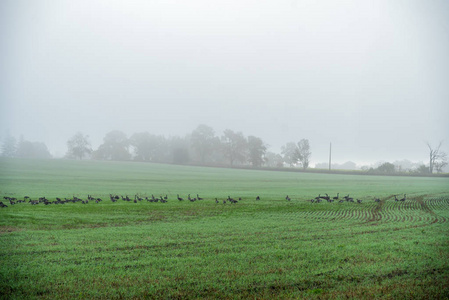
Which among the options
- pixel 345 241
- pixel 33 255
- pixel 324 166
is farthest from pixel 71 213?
pixel 324 166

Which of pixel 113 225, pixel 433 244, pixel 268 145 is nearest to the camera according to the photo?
pixel 433 244

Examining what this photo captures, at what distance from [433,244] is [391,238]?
1884mm

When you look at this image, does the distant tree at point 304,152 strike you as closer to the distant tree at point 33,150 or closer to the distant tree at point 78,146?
the distant tree at point 78,146

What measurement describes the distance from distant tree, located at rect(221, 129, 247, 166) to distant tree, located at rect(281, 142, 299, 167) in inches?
491

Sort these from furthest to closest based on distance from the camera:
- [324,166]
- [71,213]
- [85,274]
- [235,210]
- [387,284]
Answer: [324,166] → [235,210] → [71,213] → [85,274] → [387,284]

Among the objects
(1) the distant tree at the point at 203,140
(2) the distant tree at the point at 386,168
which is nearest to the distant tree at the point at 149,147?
(1) the distant tree at the point at 203,140

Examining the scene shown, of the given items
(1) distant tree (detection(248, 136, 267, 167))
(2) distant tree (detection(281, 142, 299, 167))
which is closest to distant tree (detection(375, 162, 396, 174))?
(2) distant tree (detection(281, 142, 299, 167))

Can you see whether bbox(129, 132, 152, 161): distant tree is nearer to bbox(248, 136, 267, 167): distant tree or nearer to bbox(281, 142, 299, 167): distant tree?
bbox(248, 136, 267, 167): distant tree

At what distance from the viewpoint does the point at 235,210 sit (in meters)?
26.7

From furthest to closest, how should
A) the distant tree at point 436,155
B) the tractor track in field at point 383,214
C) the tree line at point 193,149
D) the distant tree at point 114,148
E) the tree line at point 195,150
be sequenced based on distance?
the distant tree at point 114,148
the tree line at point 193,149
the tree line at point 195,150
the distant tree at point 436,155
the tractor track in field at point 383,214

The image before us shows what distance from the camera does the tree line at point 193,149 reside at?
9144cm

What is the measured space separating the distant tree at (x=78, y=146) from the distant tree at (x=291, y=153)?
229ft

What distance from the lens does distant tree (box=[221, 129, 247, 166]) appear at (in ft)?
294

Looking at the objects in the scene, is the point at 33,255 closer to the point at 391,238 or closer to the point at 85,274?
the point at 85,274
